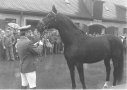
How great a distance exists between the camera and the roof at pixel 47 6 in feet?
68.2

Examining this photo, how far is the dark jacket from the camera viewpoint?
527cm

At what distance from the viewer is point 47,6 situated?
77.6 ft

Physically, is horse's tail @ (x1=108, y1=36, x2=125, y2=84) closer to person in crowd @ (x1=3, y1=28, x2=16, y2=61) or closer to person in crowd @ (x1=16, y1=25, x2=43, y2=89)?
person in crowd @ (x1=16, y1=25, x2=43, y2=89)

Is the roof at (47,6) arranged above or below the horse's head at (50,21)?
above

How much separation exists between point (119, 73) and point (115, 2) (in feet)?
95.8

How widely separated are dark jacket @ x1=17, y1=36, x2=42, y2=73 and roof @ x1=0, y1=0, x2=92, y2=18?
15.0 m

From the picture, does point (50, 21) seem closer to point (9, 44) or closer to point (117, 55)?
point (117, 55)

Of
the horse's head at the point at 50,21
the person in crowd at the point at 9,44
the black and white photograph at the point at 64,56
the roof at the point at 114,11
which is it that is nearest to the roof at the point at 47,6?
the roof at the point at 114,11

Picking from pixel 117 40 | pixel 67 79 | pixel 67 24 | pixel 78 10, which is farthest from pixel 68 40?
pixel 78 10

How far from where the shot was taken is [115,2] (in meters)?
35.0

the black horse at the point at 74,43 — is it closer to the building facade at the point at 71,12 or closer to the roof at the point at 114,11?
the building facade at the point at 71,12

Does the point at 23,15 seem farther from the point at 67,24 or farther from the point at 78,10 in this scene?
the point at 67,24

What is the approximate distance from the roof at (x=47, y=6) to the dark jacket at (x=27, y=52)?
15.0 meters

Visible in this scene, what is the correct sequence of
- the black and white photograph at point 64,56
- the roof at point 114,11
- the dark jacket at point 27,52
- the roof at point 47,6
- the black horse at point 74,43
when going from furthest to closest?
the roof at point 114,11 < the roof at point 47,6 < the black horse at point 74,43 < the black and white photograph at point 64,56 < the dark jacket at point 27,52
